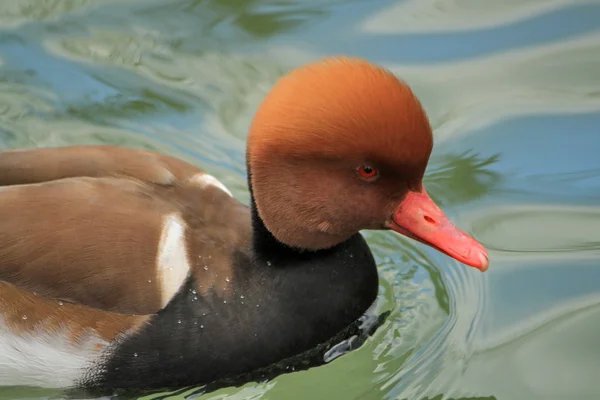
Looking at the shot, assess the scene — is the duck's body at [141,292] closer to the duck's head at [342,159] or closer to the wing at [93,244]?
the wing at [93,244]

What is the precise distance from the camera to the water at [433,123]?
14.1ft

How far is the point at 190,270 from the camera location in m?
4.02

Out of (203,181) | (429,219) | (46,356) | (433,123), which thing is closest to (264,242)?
(203,181)

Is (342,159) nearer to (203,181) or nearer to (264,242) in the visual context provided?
(264,242)

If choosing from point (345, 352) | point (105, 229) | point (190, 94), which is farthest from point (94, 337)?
point (190, 94)

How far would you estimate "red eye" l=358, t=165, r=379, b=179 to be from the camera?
3.81 meters

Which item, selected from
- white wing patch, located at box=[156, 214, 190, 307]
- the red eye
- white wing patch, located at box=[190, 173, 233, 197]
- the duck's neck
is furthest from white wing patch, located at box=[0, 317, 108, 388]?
the red eye

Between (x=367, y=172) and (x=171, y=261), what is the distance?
0.80m

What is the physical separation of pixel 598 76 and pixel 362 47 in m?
1.34

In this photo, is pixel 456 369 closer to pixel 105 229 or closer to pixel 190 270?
pixel 190 270

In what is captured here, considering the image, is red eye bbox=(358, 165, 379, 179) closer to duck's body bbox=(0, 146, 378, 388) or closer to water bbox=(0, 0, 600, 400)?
duck's body bbox=(0, 146, 378, 388)

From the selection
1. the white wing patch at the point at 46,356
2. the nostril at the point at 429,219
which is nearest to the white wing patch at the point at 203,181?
the white wing patch at the point at 46,356

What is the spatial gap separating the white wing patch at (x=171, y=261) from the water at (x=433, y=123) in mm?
413

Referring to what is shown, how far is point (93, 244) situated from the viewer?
3896mm
